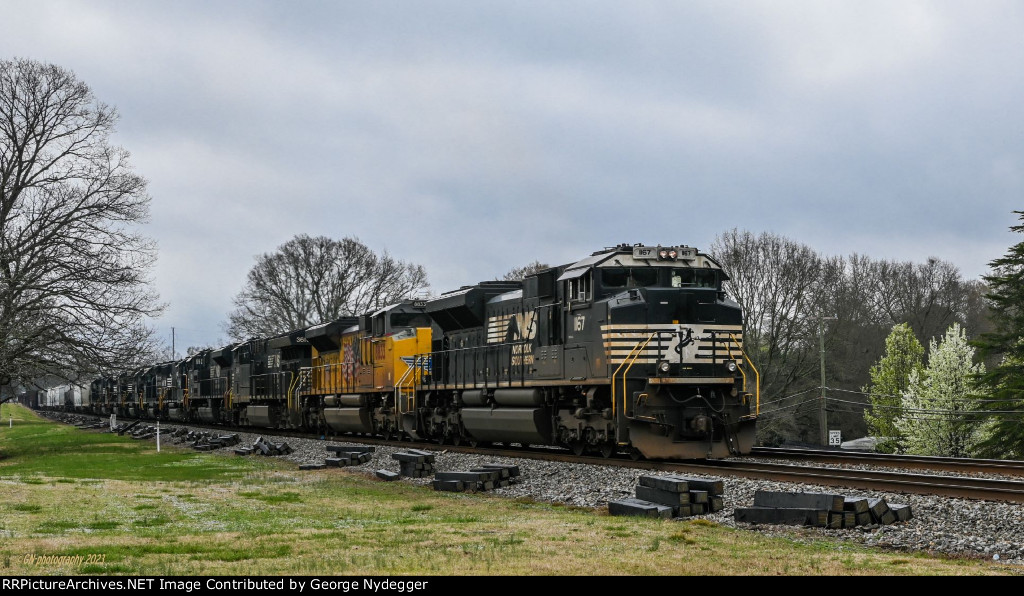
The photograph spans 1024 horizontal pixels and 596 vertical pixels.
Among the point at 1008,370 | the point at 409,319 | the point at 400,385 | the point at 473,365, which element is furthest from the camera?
the point at 1008,370

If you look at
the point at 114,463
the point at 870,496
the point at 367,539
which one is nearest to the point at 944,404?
the point at 114,463

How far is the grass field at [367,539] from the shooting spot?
7859 millimetres

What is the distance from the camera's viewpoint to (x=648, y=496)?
39.8 feet

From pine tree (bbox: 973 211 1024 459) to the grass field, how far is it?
83.7 feet

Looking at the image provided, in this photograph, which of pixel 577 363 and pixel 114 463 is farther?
pixel 114 463

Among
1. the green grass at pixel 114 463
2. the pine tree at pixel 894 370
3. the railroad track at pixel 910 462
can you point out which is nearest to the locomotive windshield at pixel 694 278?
the railroad track at pixel 910 462

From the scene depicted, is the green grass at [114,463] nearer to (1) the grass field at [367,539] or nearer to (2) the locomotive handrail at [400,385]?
(1) the grass field at [367,539]

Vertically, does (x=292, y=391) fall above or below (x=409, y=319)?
below

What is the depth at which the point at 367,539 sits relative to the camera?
9719mm

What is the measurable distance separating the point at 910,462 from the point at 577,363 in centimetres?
625

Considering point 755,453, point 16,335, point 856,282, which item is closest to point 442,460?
point 755,453

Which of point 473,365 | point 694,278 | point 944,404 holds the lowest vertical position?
point 944,404

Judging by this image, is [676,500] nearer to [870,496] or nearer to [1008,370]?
[870,496]

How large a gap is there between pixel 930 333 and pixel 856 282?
23.5ft
